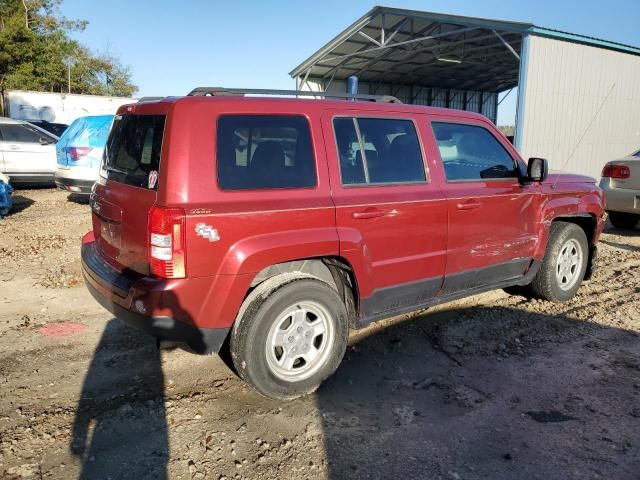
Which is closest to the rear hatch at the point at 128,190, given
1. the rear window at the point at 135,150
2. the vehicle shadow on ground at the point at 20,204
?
the rear window at the point at 135,150

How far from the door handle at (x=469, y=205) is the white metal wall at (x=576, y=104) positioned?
976 cm

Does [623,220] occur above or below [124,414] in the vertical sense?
above

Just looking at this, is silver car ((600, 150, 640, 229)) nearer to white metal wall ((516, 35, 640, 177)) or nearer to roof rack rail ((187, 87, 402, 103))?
white metal wall ((516, 35, 640, 177))

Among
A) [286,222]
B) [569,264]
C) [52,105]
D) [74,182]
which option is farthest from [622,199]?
[52,105]

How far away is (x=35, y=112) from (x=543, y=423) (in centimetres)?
2805

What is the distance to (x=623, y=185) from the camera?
8.27 m

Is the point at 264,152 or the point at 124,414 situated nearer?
the point at 124,414

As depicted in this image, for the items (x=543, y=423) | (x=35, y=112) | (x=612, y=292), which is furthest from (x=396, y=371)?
(x=35, y=112)

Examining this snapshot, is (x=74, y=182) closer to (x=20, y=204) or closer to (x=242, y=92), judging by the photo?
(x=20, y=204)

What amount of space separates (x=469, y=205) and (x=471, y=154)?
23.2 inches

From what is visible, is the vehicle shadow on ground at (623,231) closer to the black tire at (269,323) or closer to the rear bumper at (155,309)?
the black tire at (269,323)

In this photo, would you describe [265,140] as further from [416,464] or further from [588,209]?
[588,209]

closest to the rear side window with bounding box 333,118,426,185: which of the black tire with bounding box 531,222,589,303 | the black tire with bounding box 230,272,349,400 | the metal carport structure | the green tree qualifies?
the black tire with bounding box 230,272,349,400

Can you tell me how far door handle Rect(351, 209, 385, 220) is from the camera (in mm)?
3475
